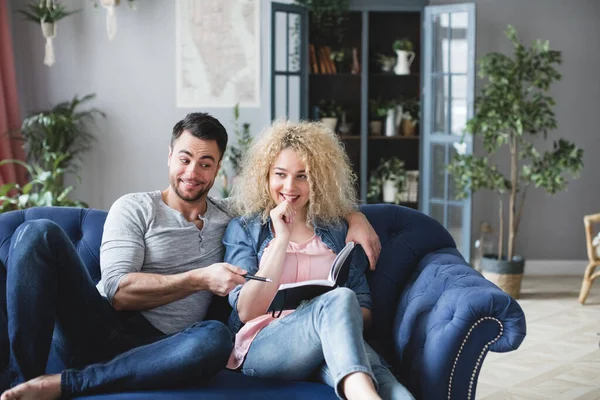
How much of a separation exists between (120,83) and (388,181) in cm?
217

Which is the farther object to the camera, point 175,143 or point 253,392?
point 175,143

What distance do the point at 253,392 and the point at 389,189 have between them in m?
4.11

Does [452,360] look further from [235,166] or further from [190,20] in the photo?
[190,20]

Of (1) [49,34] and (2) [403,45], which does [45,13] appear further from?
(2) [403,45]

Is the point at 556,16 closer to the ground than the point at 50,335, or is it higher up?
higher up

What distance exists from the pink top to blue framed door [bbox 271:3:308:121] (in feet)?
11.2

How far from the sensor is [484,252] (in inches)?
238

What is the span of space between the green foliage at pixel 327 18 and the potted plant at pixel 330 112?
469 millimetres

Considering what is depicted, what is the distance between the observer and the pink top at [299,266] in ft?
7.96

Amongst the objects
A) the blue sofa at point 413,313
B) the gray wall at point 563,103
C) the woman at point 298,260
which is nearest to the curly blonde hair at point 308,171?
the woman at point 298,260

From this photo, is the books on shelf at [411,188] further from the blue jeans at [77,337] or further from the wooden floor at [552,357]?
the blue jeans at [77,337]

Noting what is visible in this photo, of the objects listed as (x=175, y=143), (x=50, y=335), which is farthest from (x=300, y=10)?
(x=50, y=335)

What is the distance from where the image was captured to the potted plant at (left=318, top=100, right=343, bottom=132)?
6109mm

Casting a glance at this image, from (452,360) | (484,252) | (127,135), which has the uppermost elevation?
(127,135)
